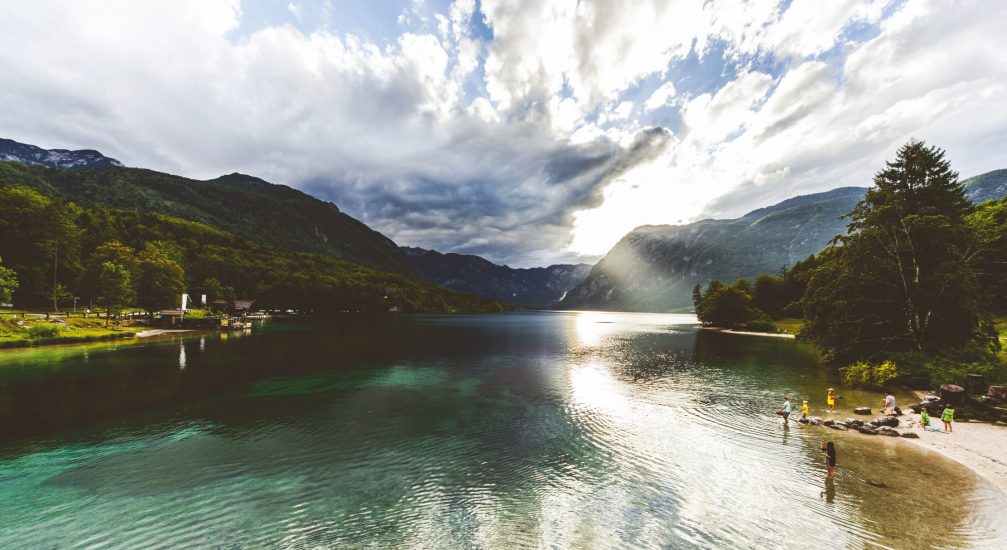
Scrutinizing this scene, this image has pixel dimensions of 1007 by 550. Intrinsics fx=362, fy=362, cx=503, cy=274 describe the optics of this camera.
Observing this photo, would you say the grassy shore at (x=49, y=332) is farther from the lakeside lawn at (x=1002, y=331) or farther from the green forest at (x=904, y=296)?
the lakeside lawn at (x=1002, y=331)

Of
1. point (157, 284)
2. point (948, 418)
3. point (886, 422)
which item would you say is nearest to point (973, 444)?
point (948, 418)

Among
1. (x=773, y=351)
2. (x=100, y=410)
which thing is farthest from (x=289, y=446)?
(x=773, y=351)

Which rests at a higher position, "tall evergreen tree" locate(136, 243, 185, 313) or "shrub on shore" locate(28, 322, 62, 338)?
"tall evergreen tree" locate(136, 243, 185, 313)

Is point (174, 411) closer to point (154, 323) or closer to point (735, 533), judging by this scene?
point (735, 533)

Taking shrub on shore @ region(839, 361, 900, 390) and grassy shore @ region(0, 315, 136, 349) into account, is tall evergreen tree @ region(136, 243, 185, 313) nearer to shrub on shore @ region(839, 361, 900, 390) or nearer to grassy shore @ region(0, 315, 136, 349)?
grassy shore @ region(0, 315, 136, 349)

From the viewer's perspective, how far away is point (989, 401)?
1193 inches

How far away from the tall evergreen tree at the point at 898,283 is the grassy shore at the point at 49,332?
124 meters

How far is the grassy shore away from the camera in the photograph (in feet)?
202

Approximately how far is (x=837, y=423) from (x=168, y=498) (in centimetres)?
4554

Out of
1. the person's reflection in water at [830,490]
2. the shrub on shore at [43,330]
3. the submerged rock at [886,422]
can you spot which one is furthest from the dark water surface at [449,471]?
the shrub on shore at [43,330]

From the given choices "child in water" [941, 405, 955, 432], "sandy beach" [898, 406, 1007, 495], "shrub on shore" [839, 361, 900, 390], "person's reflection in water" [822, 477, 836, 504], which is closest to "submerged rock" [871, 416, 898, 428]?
"sandy beach" [898, 406, 1007, 495]

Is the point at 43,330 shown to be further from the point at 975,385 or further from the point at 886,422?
the point at 975,385

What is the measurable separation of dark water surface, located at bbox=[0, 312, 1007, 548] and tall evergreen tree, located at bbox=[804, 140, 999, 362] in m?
9.65

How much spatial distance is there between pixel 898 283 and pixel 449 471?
182 ft
